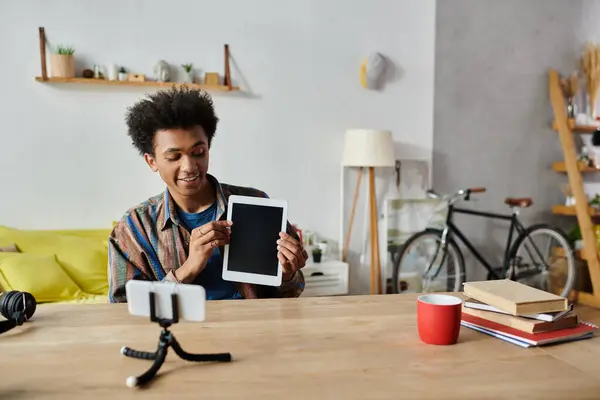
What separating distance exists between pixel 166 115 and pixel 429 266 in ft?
8.99

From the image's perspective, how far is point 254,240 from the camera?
152 centimetres

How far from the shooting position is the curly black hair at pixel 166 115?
166 cm

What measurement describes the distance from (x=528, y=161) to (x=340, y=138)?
161 cm

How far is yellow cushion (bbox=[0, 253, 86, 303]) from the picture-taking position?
9.04ft

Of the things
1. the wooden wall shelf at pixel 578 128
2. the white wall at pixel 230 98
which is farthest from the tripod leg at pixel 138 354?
the wooden wall shelf at pixel 578 128

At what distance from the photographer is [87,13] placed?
3402 mm

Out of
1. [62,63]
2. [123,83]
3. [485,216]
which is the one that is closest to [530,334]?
[123,83]

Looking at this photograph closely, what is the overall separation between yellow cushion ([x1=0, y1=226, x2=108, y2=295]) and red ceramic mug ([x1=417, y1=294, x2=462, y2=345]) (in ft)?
7.46

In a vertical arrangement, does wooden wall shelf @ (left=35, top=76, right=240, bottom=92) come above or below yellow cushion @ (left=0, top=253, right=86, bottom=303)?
above

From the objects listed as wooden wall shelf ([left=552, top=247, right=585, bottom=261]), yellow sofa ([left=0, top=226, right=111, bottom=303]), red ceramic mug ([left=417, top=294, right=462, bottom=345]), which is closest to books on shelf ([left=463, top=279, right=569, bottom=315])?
red ceramic mug ([left=417, top=294, right=462, bottom=345])

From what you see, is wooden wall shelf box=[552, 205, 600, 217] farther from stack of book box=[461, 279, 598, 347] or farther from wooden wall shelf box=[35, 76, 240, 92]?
stack of book box=[461, 279, 598, 347]

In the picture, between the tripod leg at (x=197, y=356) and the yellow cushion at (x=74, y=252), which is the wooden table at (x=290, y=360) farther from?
the yellow cushion at (x=74, y=252)

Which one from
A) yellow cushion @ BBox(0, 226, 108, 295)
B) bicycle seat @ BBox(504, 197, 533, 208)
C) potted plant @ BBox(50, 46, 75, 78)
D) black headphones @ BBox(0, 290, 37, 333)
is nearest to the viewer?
black headphones @ BBox(0, 290, 37, 333)

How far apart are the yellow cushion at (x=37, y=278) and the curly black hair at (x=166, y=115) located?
1420 mm
